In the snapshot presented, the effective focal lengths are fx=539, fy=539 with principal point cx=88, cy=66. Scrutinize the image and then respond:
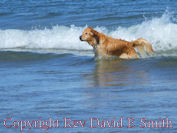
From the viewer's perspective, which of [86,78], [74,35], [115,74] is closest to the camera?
[86,78]

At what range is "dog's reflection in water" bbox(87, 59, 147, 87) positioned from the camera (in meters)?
9.89

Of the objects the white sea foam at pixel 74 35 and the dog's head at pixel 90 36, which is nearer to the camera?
the dog's head at pixel 90 36

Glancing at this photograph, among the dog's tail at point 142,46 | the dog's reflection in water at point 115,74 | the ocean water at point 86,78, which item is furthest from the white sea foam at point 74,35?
the dog's reflection in water at point 115,74

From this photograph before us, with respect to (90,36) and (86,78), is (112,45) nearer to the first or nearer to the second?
(90,36)

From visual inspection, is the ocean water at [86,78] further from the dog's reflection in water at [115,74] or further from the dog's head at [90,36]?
the dog's head at [90,36]

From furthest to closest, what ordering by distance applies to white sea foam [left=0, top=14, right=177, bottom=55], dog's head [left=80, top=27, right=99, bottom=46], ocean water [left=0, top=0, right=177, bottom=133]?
white sea foam [left=0, top=14, right=177, bottom=55], dog's head [left=80, top=27, right=99, bottom=46], ocean water [left=0, top=0, right=177, bottom=133]

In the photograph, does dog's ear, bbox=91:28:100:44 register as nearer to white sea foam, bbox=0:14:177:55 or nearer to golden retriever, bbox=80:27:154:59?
golden retriever, bbox=80:27:154:59

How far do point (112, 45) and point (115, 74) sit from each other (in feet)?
6.60

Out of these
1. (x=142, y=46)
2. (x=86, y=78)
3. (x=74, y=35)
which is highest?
(x=142, y=46)

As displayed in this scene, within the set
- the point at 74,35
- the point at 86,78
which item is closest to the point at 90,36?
the point at 86,78

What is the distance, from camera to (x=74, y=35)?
58.7 feet

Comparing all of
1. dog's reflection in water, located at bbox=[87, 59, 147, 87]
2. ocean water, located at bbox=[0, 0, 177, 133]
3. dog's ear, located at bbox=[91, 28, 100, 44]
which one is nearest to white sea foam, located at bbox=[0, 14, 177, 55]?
ocean water, located at bbox=[0, 0, 177, 133]

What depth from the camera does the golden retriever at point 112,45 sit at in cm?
1280

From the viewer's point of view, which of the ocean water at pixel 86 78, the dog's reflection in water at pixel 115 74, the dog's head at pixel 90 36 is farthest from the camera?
the dog's head at pixel 90 36
